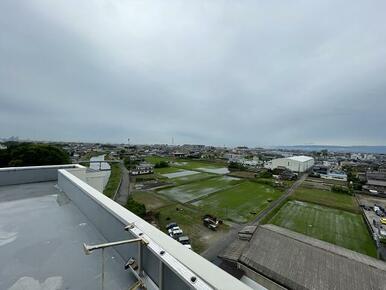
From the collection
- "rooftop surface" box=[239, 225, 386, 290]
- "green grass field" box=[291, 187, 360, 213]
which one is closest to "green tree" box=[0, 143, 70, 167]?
"rooftop surface" box=[239, 225, 386, 290]

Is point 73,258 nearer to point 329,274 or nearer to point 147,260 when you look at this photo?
point 147,260

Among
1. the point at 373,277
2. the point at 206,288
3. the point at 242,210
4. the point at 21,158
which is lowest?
the point at 242,210

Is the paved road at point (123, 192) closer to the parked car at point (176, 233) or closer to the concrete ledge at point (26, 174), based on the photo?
the parked car at point (176, 233)

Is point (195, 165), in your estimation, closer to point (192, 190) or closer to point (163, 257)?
point (192, 190)

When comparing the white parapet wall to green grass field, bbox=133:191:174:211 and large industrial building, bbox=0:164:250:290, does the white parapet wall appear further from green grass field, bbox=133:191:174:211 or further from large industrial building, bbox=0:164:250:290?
green grass field, bbox=133:191:174:211

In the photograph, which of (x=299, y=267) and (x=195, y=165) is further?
(x=195, y=165)

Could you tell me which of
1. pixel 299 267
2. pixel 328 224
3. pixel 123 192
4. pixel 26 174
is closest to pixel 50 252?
pixel 26 174

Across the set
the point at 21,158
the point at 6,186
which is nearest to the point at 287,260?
the point at 6,186
